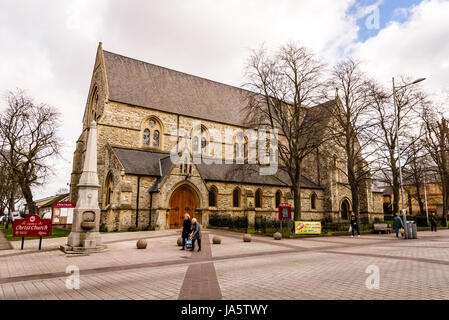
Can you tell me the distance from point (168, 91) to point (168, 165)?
410 inches

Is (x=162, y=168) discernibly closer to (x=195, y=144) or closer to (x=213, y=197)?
(x=213, y=197)

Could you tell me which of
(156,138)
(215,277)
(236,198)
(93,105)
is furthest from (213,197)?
(215,277)

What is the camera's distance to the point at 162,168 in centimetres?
2567

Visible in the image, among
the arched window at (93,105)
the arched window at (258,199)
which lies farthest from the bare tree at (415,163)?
the arched window at (93,105)

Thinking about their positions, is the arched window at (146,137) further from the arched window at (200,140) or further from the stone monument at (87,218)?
the stone monument at (87,218)

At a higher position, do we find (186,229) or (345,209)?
(345,209)

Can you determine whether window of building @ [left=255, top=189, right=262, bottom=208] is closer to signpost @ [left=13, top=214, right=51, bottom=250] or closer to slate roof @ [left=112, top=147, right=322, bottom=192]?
slate roof @ [left=112, top=147, right=322, bottom=192]

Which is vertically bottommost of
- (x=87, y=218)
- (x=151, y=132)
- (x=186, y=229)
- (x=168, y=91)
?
(x=186, y=229)

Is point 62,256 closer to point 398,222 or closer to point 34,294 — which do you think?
point 34,294

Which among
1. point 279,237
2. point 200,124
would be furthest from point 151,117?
point 279,237

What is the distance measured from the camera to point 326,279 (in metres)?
7.02

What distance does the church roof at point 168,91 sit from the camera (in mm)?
28375

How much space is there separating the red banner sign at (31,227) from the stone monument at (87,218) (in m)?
1.27

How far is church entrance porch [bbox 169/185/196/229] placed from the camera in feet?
79.6
